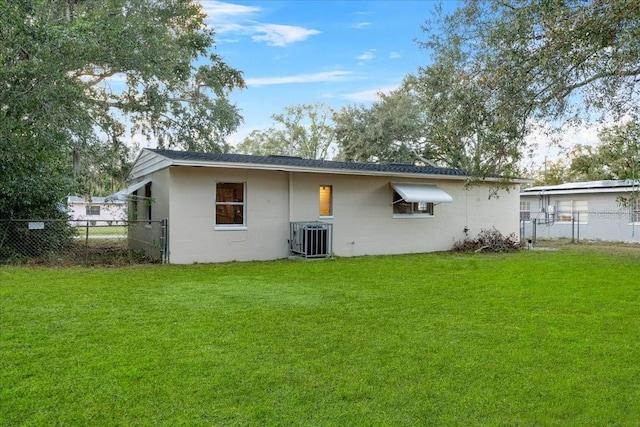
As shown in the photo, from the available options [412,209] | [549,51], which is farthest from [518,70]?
[412,209]

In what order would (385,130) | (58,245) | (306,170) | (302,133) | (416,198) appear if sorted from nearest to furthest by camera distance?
(58,245) < (306,170) < (416,198) < (385,130) < (302,133)

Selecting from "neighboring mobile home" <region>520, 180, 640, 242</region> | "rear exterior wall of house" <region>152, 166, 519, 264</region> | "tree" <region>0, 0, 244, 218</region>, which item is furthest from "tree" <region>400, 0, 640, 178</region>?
"neighboring mobile home" <region>520, 180, 640, 242</region>

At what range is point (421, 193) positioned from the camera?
1414cm

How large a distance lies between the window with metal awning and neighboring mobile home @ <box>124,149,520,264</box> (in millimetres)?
35

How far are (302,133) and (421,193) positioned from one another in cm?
3063

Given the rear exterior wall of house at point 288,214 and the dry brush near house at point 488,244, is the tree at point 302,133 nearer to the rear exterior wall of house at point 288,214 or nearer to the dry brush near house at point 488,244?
the dry brush near house at point 488,244

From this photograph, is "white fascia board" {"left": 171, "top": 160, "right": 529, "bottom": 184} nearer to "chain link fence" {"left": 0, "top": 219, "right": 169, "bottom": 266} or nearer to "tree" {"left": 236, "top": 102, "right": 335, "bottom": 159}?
"chain link fence" {"left": 0, "top": 219, "right": 169, "bottom": 266}

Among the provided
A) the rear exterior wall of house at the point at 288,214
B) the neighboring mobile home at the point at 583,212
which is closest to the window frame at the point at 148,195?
the rear exterior wall of house at the point at 288,214

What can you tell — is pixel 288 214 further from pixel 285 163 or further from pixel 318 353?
pixel 318 353

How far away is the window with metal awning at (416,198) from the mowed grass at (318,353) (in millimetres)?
5618

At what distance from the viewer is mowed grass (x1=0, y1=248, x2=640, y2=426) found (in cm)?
313

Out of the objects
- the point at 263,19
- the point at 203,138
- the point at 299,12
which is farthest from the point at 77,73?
the point at 299,12

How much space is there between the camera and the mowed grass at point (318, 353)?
10.3 ft

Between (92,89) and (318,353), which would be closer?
(318,353)
